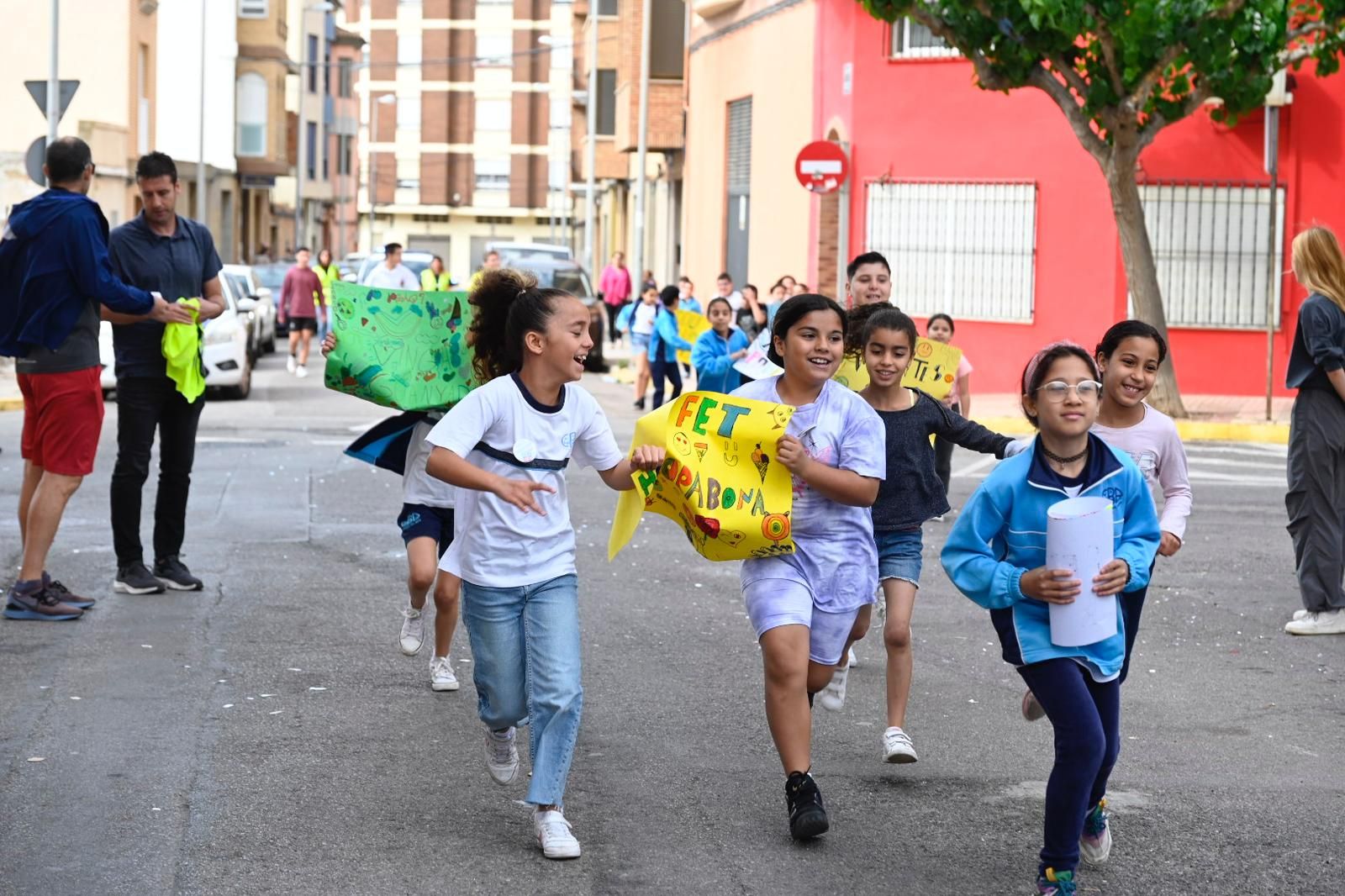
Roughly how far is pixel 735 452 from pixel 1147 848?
161 cm

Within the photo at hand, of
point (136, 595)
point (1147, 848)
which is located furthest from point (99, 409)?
point (1147, 848)

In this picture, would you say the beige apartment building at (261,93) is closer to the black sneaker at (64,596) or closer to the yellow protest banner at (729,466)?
the black sneaker at (64,596)

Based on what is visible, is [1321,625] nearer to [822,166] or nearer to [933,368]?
[933,368]

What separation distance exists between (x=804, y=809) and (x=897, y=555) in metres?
1.47

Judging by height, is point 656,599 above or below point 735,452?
below

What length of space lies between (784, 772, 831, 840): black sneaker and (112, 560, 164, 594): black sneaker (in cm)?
487

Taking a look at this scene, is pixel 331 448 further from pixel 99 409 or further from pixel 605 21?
pixel 605 21

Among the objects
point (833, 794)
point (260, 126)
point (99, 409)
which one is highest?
point (260, 126)

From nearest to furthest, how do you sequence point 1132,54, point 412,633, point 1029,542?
point 1029,542
point 412,633
point 1132,54

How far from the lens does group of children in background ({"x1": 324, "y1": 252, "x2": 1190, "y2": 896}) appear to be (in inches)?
203

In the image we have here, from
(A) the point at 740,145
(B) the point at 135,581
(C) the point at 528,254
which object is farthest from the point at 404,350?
(C) the point at 528,254

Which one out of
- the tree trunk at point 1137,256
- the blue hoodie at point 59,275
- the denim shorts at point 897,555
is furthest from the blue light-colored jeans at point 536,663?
the tree trunk at point 1137,256

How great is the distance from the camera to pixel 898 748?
6574mm

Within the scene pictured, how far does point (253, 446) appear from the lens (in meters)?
17.4
